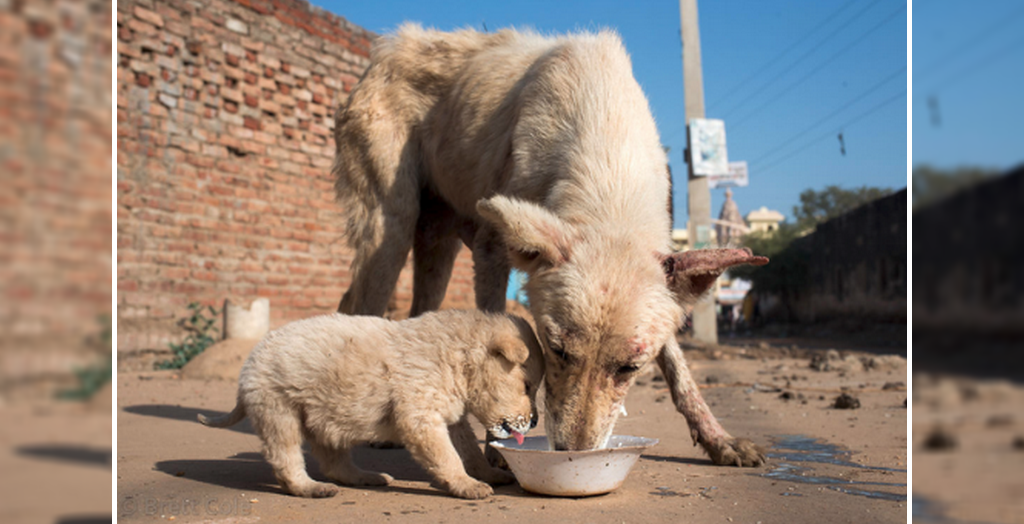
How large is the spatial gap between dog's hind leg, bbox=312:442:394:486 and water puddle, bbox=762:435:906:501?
1.89 meters

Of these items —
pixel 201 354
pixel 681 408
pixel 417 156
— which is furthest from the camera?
pixel 201 354

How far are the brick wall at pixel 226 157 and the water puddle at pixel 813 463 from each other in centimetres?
552

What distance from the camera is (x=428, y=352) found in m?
3.15

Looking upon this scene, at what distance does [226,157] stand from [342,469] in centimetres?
717

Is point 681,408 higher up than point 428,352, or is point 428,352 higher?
point 428,352

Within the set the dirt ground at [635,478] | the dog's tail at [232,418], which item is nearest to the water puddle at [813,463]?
the dirt ground at [635,478]

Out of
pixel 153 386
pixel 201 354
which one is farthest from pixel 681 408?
pixel 201 354

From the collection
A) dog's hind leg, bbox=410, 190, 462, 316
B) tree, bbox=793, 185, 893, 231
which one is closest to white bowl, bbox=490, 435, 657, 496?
dog's hind leg, bbox=410, 190, 462, 316

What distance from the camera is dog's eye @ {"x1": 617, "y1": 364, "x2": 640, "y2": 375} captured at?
3.02 m

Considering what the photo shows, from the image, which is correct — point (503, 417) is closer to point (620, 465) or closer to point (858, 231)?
point (620, 465)

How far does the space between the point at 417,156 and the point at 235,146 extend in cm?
515

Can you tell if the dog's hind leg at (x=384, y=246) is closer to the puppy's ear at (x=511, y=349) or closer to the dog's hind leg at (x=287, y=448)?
the dog's hind leg at (x=287, y=448)

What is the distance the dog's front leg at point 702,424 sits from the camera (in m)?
3.96

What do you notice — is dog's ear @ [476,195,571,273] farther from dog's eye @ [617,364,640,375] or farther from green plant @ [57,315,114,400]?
green plant @ [57,315,114,400]
